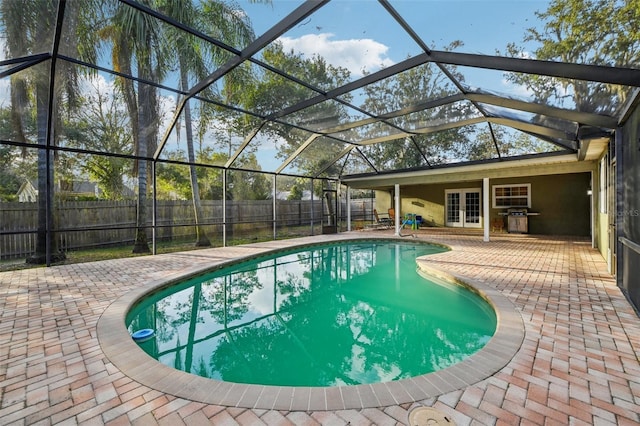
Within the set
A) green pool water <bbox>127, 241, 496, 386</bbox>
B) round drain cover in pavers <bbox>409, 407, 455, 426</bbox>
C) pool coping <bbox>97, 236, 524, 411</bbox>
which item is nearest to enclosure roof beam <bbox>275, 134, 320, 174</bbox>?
green pool water <bbox>127, 241, 496, 386</bbox>

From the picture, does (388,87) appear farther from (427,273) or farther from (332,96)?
(427,273)


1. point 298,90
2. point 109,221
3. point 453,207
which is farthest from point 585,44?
point 109,221

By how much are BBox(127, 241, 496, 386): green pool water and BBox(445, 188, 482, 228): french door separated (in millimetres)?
8105

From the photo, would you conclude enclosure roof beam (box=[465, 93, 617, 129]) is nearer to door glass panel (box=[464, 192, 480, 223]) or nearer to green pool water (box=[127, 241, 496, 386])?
green pool water (box=[127, 241, 496, 386])

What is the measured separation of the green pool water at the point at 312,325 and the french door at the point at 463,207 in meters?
8.11

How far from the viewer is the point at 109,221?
910 centimetres

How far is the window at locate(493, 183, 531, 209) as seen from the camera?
11195 millimetres

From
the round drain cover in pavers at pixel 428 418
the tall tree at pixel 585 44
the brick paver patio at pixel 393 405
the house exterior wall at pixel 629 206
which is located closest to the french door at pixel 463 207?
the brick paver patio at pixel 393 405

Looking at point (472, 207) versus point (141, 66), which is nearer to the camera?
point (141, 66)

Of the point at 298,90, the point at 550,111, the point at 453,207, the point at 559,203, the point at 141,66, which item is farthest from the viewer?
the point at 453,207

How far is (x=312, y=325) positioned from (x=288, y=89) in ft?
17.0

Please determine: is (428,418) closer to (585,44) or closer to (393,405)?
(393,405)

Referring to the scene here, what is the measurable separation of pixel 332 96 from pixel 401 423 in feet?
17.8

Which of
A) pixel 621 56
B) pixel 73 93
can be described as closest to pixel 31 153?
pixel 73 93
